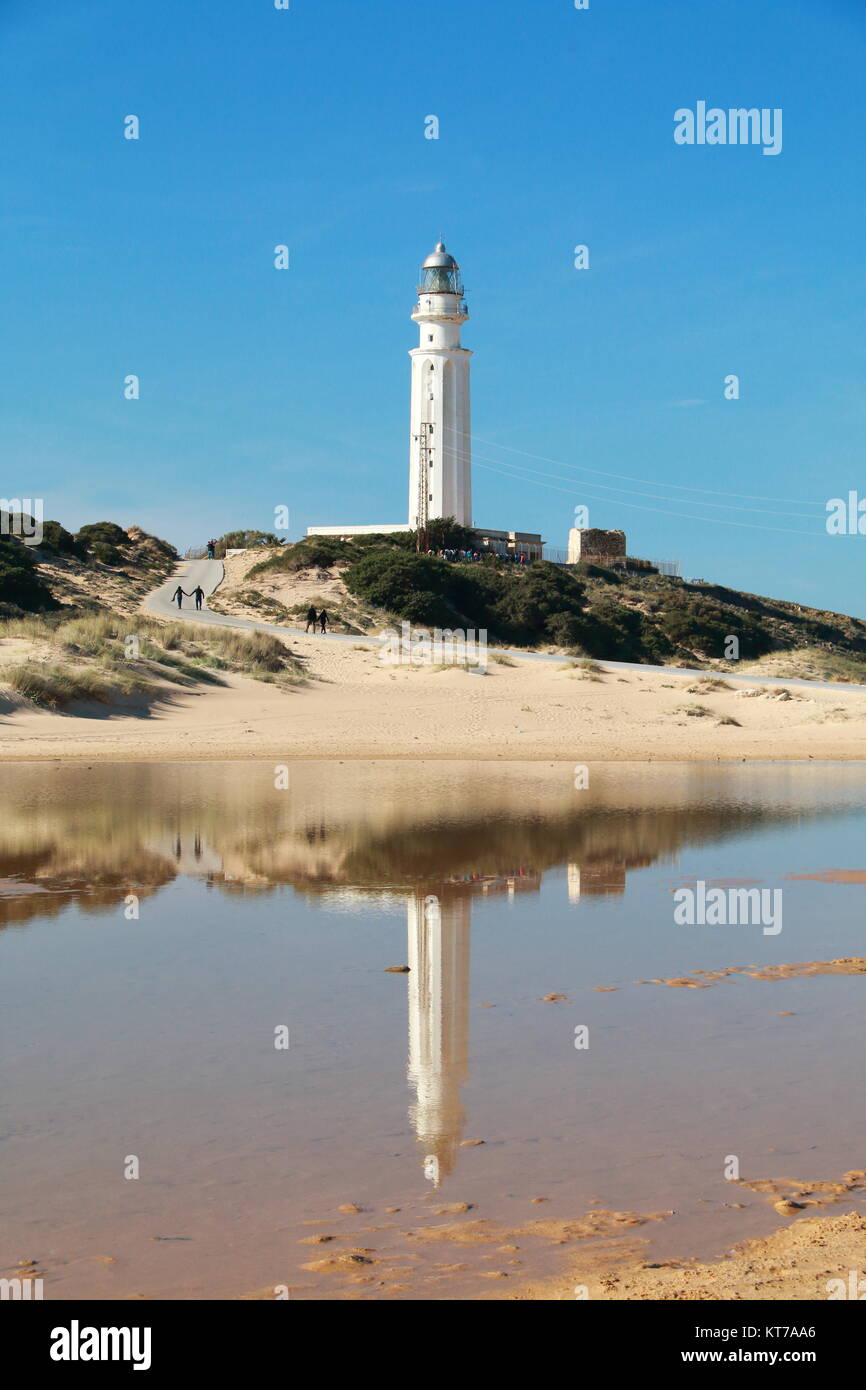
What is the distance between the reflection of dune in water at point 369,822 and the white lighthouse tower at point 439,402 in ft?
147

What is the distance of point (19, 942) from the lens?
9531mm

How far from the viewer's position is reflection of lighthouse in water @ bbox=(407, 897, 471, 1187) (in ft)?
19.1

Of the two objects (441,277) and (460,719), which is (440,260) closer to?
(441,277)

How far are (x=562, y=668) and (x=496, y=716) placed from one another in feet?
17.9

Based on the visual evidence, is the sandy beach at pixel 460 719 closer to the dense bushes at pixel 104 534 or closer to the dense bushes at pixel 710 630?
the dense bushes at pixel 710 630

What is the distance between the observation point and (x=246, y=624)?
41.3 meters

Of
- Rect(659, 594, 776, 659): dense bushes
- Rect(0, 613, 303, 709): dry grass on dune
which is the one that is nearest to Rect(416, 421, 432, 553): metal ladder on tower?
Rect(659, 594, 776, 659): dense bushes

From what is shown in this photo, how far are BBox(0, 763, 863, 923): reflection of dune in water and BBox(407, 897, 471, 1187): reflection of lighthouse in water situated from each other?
102cm

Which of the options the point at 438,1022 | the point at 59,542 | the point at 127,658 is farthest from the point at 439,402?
the point at 438,1022

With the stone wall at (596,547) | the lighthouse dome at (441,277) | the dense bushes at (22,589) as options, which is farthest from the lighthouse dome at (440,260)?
the dense bushes at (22,589)

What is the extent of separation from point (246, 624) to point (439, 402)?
28333 mm

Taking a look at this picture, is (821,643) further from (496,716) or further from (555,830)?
(555,830)

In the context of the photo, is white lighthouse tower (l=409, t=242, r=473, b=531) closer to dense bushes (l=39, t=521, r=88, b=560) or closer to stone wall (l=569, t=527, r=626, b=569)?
stone wall (l=569, t=527, r=626, b=569)

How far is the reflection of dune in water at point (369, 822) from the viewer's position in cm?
1238
